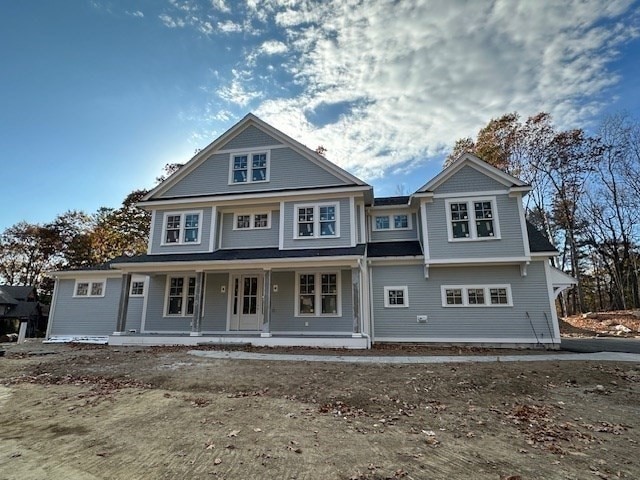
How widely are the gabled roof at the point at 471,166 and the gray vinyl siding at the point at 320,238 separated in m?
3.15

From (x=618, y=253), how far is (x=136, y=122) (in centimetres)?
3697

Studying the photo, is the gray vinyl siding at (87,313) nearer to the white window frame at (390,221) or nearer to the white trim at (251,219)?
the white trim at (251,219)

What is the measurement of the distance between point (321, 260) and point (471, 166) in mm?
7223

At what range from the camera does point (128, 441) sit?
4328mm

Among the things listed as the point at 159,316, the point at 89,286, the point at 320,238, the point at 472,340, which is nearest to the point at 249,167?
the point at 320,238

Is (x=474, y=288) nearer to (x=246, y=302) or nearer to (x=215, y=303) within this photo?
(x=246, y=302)

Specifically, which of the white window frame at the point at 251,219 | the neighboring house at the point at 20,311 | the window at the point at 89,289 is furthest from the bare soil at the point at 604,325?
the neighboring house at the point at 20,311

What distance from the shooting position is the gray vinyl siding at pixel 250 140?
51.4 feet

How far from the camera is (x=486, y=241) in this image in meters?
13.0

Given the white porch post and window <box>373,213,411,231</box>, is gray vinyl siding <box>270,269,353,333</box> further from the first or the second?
Answer: window <box>373,213,411,231</box>

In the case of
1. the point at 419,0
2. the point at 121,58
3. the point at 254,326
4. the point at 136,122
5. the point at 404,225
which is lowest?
the point at 254,326

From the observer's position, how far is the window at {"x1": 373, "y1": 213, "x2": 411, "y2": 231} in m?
15.4

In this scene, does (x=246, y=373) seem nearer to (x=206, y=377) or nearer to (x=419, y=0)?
(x=206, y=377)

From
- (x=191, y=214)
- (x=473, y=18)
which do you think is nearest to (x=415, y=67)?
(x=473, y=18)
